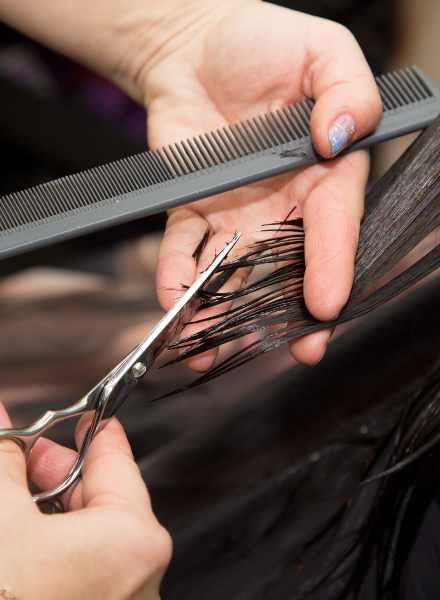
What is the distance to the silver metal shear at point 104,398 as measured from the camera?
67 cm

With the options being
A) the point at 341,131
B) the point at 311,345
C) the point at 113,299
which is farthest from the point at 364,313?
the point at 113,299

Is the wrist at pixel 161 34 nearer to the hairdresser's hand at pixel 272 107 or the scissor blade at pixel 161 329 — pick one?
the hairdresser's hand at pixel 272 107

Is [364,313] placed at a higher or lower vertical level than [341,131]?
lower

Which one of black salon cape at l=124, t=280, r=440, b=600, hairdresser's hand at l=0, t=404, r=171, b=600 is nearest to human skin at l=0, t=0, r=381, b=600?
hairdresser's hand at l=0, t=404, r=171, b=600

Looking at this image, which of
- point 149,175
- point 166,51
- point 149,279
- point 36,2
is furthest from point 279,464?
point 36,2

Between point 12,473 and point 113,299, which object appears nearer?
point 12,473

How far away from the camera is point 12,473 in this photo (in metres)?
0.62

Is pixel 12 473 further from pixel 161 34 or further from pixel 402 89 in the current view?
pixel 161 34

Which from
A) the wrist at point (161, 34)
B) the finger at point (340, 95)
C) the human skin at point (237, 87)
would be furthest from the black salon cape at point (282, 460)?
the wrist at point (161, 34)

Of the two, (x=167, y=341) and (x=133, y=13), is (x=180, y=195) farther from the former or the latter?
(x=133, y=13)

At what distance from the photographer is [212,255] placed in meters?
0.89

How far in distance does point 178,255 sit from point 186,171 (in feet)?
0.34

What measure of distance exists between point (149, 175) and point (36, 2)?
1.56 feet

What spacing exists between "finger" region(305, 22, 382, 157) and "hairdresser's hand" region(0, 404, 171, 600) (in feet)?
1.44
